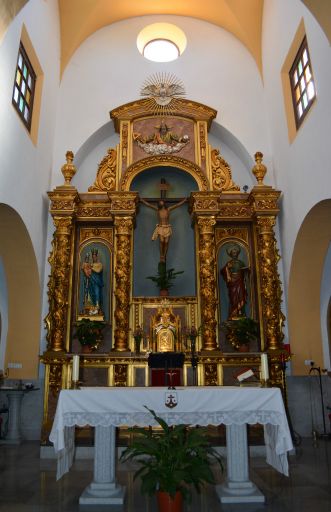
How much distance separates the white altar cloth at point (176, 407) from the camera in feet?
16.5

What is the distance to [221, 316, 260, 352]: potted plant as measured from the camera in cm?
988

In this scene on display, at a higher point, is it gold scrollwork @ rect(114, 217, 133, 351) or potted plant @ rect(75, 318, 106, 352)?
gold scrollwork @ rect(114, 217, 133, 351)

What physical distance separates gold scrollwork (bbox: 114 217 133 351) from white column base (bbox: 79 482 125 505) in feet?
15.8

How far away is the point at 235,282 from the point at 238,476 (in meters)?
5.78

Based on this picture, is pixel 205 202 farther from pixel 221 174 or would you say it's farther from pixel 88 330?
pixel 88 330

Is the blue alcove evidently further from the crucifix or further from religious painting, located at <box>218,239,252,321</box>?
religious painting, located at <box>218,239,252,321</box>

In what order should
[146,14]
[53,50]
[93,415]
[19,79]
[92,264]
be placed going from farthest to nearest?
[146,14] → [53,50] → [92,264] → [19,79] → [93,415]

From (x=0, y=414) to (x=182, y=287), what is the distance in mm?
5010

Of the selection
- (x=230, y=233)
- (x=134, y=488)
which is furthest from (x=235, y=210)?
(x=134, y=488)

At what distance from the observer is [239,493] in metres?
→ 5.10

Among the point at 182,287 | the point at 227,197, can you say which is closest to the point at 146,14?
the point at 227,197

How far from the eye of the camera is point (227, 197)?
11.4 meters

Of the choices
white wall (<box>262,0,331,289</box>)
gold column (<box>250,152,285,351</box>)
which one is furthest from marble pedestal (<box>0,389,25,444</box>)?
white wall (<box>262,0,331,289</box>)

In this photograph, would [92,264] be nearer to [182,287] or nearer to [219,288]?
[182,287]
